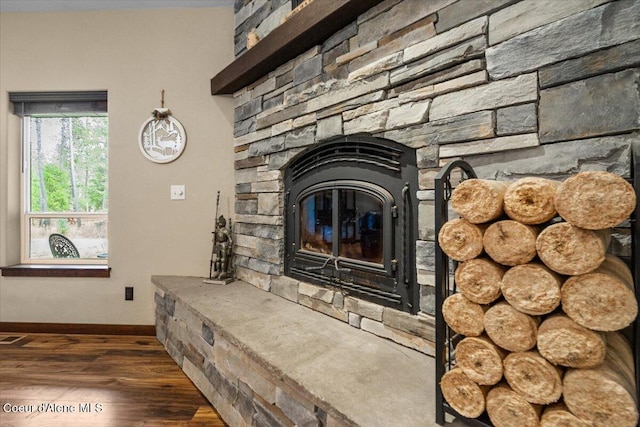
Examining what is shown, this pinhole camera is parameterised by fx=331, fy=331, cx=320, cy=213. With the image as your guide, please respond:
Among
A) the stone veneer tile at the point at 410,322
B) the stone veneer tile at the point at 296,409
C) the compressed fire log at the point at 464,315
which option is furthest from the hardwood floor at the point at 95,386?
the compressed fire log at the point at 464,315

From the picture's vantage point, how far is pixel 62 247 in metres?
2.89

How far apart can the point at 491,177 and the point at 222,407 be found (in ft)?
5.34

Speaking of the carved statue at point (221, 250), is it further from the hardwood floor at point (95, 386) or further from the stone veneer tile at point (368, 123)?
the stone veneer tile at point (368, 123)

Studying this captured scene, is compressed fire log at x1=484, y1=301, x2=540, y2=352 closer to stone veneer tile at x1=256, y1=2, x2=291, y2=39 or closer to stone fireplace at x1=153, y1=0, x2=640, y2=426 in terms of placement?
stone fireplace at x1=153, y1=0, x2=640, y2=426

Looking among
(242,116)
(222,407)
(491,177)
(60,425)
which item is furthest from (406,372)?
(242,116)

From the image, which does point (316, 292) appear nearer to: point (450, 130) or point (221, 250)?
point (221, 250)

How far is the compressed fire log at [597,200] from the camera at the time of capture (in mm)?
692

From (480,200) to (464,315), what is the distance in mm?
304

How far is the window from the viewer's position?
2.84 metres

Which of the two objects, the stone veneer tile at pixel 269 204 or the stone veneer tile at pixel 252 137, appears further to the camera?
the stone veneer tile at pixel 252 137

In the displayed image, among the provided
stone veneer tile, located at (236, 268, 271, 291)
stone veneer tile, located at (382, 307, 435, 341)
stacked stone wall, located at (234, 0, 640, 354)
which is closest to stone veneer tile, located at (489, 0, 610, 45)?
stacked stone wall, located at (234, 0, 640, 354)

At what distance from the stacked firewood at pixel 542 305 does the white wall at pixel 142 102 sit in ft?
7.24

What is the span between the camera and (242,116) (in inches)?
99.6

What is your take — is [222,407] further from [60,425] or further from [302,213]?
[302,213]
